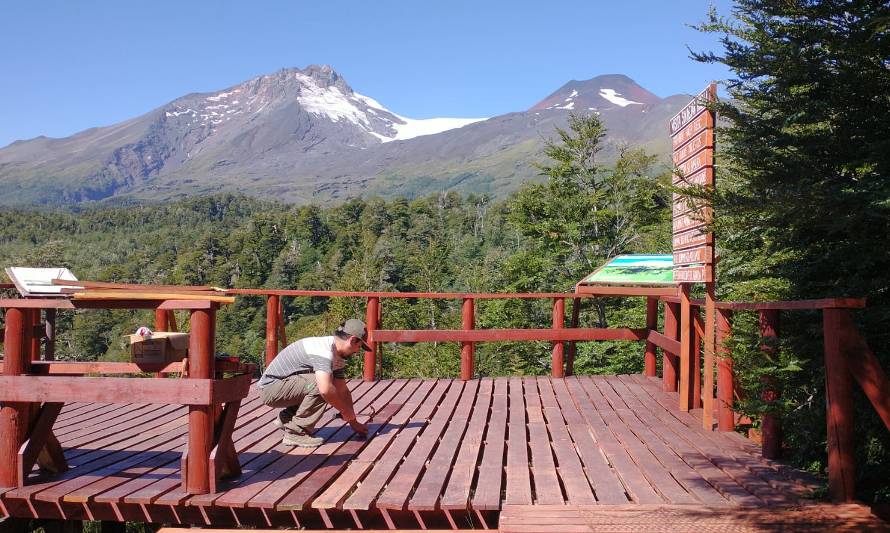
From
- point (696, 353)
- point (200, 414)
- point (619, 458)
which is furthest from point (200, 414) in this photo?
point (696, 353)

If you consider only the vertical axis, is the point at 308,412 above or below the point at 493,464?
above

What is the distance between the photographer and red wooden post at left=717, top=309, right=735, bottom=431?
530cm

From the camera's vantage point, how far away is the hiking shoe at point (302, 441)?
5078 mm

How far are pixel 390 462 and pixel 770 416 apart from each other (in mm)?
2447

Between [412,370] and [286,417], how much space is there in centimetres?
3374

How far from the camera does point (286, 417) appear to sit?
5277 millimetres

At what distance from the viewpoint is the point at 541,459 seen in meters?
4.75

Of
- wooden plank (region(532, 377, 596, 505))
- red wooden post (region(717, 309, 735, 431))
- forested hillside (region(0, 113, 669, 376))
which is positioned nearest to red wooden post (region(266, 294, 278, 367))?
wooden plank (region(532, 377, 596, 505))

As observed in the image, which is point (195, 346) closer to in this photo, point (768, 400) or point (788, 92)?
point (768, 400)

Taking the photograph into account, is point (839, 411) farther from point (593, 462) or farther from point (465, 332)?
point (465, 332)

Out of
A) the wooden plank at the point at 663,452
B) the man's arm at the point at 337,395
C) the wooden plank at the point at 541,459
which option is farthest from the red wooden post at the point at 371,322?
the man's arm at the point at 337,395

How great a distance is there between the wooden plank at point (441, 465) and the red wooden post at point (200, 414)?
1.15 m

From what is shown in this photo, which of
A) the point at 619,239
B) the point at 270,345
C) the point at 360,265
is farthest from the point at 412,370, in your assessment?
the point at 270,345

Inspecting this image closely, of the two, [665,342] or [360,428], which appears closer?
[360,428]
